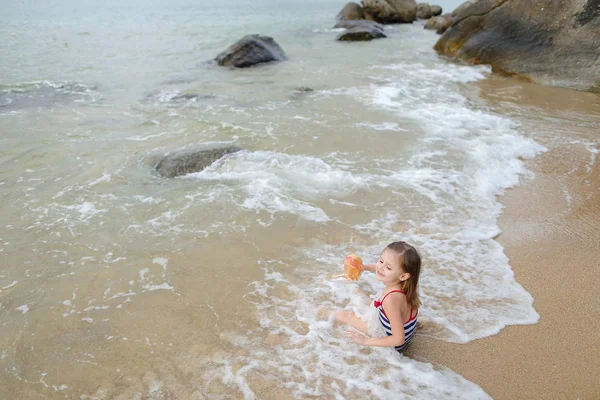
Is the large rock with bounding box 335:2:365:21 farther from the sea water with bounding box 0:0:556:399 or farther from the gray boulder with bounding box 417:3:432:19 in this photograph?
the sea water with bounding box 0:0:556:399

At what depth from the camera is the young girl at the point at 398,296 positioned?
9.64 feet

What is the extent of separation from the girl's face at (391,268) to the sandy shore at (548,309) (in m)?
0.59

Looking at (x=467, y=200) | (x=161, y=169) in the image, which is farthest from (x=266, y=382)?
(x=161, y=169)

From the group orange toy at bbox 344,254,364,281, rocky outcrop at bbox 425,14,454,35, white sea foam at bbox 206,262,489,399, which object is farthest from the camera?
rocky outcrop at bbox 425,14,454,35

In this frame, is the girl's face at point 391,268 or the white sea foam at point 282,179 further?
the white sea foam at point 282,179

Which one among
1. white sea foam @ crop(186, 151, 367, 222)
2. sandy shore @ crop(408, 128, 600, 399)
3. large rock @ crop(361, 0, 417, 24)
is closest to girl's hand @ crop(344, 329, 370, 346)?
sandy shore @ crop(408, 128, 600, 399)

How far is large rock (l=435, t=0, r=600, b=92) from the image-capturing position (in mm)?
10281

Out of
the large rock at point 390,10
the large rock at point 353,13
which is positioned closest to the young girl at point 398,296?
the large rock at point 390,10

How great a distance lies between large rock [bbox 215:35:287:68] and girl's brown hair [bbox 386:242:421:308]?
443 inches

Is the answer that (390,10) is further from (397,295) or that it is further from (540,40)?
(397,295)

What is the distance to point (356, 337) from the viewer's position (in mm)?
3164

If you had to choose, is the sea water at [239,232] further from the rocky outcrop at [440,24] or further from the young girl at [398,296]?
the rocky outcrop at [440,24]

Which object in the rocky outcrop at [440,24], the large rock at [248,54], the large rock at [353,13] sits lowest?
the large rock at [248,54]

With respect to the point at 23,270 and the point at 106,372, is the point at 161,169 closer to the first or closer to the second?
the point at 23,270
